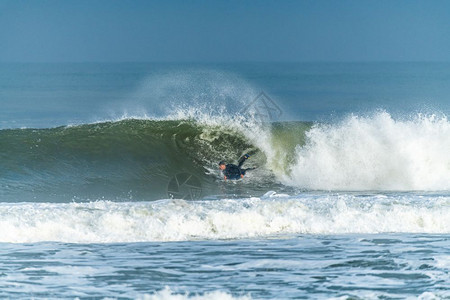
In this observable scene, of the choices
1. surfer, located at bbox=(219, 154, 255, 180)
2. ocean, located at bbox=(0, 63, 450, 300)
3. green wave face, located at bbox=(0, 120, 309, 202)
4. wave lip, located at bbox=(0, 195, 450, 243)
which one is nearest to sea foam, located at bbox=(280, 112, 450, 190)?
ocean, located at bbox=(0, 63, 450, 300)

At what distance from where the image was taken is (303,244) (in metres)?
11.5

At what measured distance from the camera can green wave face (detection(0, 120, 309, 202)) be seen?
1677 centimetres

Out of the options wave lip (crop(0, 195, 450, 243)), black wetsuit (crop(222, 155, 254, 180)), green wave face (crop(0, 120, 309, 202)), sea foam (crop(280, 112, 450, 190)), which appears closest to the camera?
wave lip (crop(0, 195, 450, 243))

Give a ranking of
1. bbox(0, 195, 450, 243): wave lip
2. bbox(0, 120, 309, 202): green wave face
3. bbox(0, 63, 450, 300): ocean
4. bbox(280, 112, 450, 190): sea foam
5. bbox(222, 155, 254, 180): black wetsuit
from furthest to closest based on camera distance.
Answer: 1. bbox(222, 155, 254, 180): black wetsuit
2. bbox(280, 112, 450, 190): sea foam
3. bbox(0, 120, 309, 202): green wave face
4. bbox(0, 195, 450, 243): wave lip
5. bbox(0, 63, 450, 300): ocean

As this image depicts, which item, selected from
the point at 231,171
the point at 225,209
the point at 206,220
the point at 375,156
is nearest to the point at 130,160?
the point at 231,171

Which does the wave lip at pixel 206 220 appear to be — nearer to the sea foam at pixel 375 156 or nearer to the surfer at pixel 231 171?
the sea foam at pixel 375 156

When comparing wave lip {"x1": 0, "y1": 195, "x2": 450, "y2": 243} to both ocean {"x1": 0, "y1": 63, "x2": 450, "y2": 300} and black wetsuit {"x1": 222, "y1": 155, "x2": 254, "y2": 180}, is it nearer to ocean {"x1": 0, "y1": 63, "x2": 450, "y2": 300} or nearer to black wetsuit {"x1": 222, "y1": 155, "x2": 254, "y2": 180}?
ocean {"x1": 0, "y1": 63, "x2": 450, "y2": 300}

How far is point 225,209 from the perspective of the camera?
13492mm

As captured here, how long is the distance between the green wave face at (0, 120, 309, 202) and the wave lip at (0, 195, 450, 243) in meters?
2.52

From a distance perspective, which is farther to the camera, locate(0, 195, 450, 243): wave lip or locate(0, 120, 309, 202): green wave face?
locate(0, 120, 309, 202): green wave face

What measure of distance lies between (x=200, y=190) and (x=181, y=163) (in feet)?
9.99

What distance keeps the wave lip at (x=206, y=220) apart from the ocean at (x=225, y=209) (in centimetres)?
3

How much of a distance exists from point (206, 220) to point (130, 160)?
24.5 ft

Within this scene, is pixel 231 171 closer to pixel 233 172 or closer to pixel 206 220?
pixel 233 172
